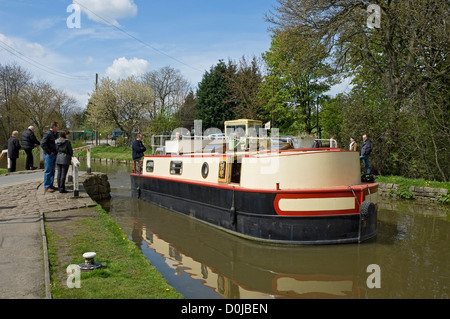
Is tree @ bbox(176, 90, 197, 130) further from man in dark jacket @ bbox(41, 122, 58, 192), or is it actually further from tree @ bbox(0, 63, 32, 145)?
man in dark jacket @ bbox(41, 122, 58, 192)

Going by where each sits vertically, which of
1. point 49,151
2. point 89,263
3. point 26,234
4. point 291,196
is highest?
point 49,151

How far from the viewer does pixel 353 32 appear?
16094 mm

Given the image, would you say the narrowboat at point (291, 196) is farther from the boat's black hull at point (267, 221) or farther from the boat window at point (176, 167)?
the boat window at point (176, 167)

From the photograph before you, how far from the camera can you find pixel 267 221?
7.85m

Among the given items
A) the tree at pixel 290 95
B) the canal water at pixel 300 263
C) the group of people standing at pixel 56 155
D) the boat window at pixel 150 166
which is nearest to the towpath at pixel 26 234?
the group of people standing at pixel 56 155

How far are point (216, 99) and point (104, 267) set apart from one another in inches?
1260

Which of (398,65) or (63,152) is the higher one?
(398,65)

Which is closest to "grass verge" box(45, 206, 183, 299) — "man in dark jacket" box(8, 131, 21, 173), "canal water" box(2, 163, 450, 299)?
"canal water" box(2, 163, 450, 299)

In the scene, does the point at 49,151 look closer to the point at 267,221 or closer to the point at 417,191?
the point at 267,221

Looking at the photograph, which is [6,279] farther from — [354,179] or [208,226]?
[354,179]

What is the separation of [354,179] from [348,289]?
3.17 metres

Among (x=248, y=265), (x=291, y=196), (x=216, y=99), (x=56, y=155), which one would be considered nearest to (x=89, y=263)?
(x=248, y=265)

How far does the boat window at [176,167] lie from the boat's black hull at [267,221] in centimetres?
155
